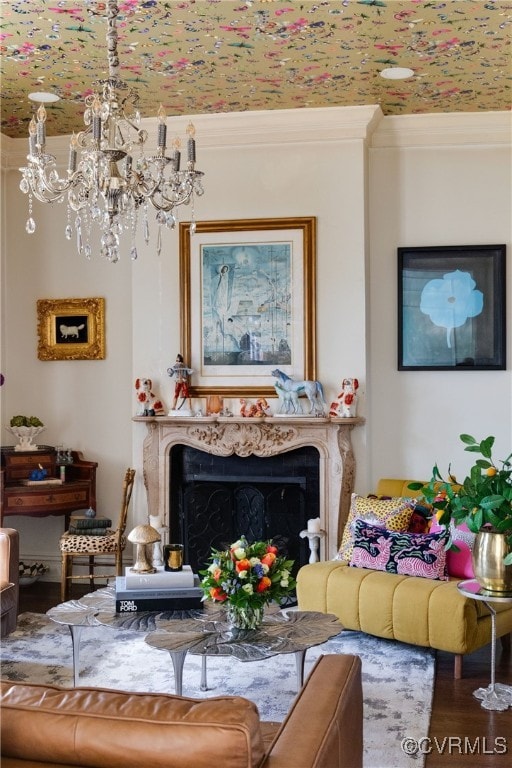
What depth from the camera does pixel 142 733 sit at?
5.57 ft

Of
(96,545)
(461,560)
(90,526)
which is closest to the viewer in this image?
(461,560)

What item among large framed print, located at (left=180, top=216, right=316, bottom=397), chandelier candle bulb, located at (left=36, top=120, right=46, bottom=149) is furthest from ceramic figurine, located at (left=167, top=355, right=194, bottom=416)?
chandelier candle bulb, located at (left=36, top=120, right=46, bottom=149)

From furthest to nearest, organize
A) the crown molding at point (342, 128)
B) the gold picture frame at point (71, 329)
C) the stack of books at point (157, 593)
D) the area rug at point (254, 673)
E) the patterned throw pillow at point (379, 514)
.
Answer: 1. the gold picture frame at point (71, 329)
2. the crown molding at point (342, 128)
3. the patterned throw pillow at point (379, 514)
4. the stack of books at point (157, 593)
5. the area rug at point (254, 673)

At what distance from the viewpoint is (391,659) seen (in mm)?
4430

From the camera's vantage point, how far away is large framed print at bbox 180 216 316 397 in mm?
5812

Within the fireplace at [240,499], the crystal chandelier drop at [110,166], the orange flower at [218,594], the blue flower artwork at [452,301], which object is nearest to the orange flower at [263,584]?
the orange flower at [218,594]

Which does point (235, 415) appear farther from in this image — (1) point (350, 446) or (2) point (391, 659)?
(2) point (391, 659)

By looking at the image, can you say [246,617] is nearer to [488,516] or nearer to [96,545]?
[488,516]

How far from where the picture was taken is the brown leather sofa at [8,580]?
14.5ft

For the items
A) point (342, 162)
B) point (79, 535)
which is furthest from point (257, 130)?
point (79, 535)

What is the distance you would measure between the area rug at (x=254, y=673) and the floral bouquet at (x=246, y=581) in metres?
0.49

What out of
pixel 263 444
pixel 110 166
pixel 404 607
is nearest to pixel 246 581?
pixel 404 607

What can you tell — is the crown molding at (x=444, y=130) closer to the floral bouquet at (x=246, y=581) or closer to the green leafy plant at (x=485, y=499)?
the green leafy plant at (x=485, y=499)

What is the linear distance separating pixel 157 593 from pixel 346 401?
222cm
